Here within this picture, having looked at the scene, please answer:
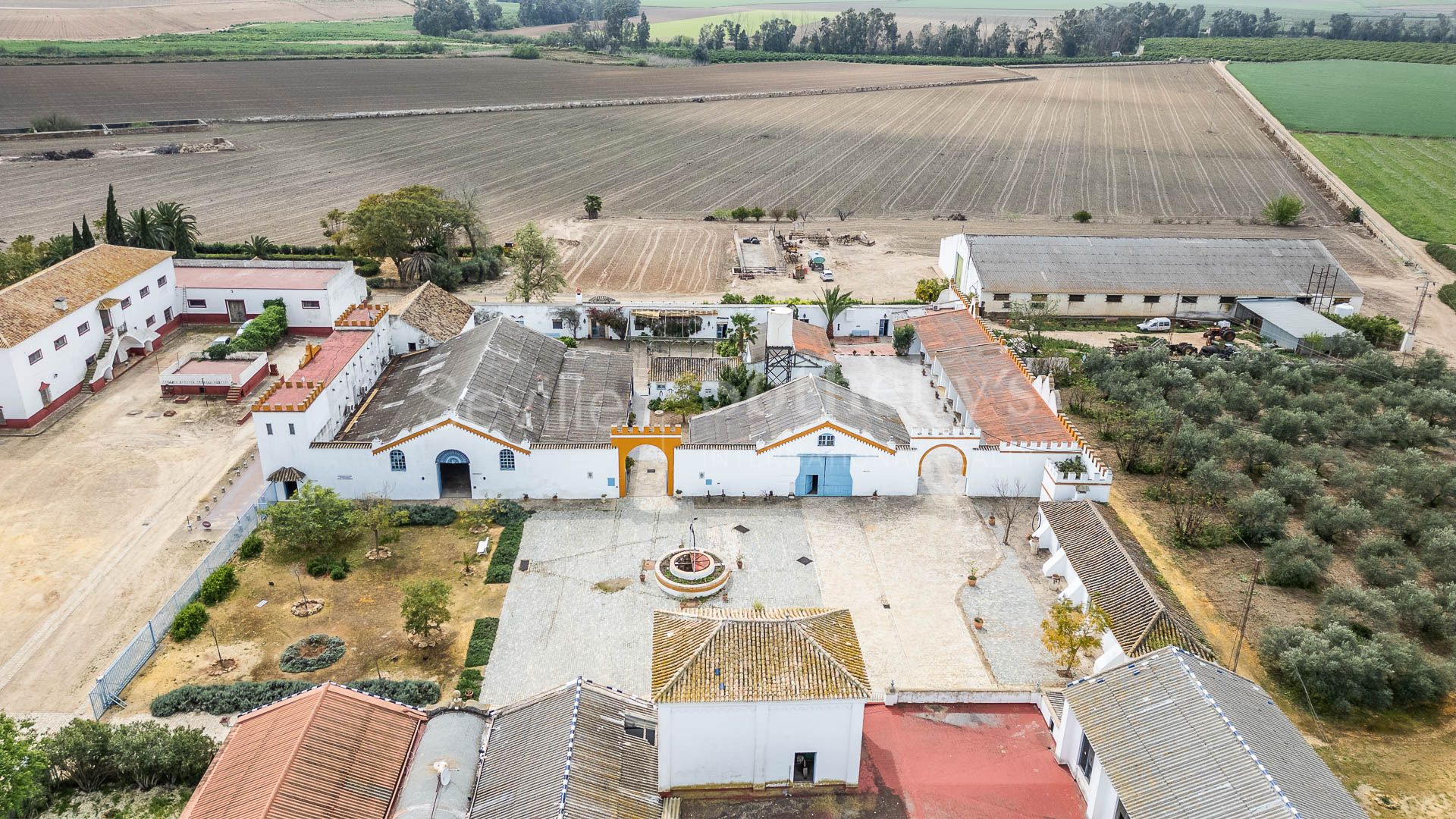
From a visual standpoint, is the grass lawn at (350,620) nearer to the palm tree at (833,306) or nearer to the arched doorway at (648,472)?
the arched doorway at (648,472)

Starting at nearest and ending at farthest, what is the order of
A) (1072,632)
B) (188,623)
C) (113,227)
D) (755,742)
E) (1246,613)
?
(755,742) → (1072,632) → (188,623) → (1246,613) → (113,227)

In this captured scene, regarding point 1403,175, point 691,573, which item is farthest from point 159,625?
point 1403,175

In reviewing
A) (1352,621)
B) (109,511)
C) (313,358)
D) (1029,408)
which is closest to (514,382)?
(313,358)

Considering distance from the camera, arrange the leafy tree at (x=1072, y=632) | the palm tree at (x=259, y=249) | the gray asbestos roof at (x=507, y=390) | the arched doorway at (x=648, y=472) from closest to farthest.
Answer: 1. the leafy tree at (x=1072, y=632)
2. the gray asbestos roof at (x=507, y=390)
3. the arched doorway at (x=648, y=472)
4. the palm tree at (x=259, y=249)

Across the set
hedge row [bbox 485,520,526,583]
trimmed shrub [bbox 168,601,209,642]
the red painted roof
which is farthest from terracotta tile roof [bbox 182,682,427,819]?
the red painted roof

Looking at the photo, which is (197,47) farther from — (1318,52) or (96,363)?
(1318,52)

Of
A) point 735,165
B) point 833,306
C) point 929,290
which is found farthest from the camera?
point 735,165

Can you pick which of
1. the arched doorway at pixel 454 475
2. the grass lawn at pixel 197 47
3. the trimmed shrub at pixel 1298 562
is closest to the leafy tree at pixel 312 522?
the arched doorway at pixel 454 475
